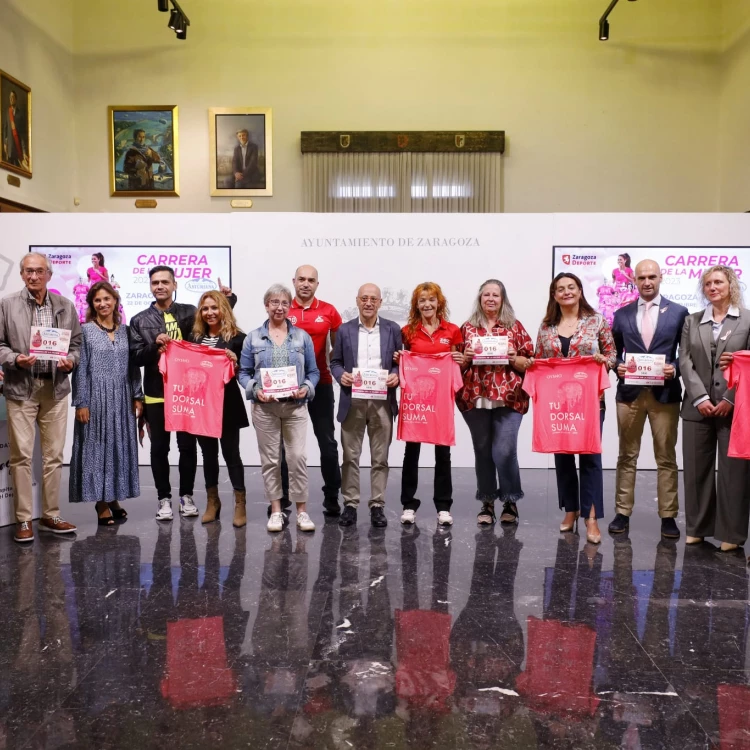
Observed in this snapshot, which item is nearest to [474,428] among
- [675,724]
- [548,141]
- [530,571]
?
[530,571]

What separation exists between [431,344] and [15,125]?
24.5 ft

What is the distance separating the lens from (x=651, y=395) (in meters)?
4.58

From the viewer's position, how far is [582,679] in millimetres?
2660

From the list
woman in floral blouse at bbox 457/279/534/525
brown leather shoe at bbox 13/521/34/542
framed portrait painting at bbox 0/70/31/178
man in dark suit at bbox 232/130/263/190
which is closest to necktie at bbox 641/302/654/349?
woman in floral blouse at bbox 457/279/534/525

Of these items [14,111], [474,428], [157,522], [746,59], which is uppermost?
[746,59]

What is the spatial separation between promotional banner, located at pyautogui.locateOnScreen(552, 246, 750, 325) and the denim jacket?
3427 millimetres

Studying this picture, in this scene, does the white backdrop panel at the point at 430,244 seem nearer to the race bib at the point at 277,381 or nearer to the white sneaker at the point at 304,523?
the white sneaker at the point at 304,523

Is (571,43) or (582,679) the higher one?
(571,43)

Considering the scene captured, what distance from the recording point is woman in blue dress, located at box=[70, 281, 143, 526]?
15.3 ft

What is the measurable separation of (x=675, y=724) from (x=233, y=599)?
2.00 meters

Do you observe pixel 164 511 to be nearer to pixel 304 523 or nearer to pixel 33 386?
pixel 304 523

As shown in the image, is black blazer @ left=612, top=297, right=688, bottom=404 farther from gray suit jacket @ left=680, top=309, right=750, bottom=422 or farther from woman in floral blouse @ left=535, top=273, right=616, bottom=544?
woman in floral blouse @ left=535, top=273, right=616, bottom=544

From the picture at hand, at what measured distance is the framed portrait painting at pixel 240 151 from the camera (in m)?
10.9

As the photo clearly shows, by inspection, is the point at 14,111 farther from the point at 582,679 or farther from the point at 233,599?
the point at 582,679
